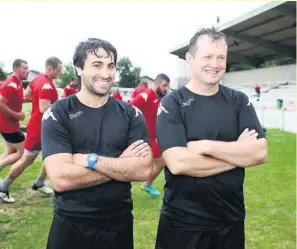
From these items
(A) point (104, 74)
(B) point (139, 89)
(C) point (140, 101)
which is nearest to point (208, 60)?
(A) point (104, 74)

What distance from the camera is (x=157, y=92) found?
6406mm

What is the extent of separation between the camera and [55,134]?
247 cm

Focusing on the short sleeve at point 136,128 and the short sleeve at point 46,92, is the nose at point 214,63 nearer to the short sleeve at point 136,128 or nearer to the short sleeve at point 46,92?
the short sleeve at point 136,128

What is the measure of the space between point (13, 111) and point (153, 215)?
8.38 feet

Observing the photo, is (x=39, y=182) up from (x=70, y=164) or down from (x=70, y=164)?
down

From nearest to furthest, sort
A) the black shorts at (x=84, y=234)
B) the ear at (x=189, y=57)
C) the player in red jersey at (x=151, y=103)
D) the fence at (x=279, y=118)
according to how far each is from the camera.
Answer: the black shorts at (x=84, y=234), the ear at (x=189, y=57), the player in red jersey at (x=151, y=103), the fence at (x=279, y=118)

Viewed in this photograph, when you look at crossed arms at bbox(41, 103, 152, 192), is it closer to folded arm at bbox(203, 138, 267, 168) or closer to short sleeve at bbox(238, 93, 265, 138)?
folded arm at bbox(203, 138, 267, 168)

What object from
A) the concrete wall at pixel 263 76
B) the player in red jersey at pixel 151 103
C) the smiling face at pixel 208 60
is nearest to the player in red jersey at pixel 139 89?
the player in red jersey at pixel 151 103

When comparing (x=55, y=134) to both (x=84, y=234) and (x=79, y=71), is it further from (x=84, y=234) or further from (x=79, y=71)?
(x=84, y=234)

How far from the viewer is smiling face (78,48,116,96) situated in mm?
2553

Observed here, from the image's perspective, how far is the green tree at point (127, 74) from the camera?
70.6m

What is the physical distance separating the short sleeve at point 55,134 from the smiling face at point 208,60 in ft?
3.00

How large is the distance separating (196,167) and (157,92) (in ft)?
13.1

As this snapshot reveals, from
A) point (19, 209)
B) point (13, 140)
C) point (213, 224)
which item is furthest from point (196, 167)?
point (13, 140)
